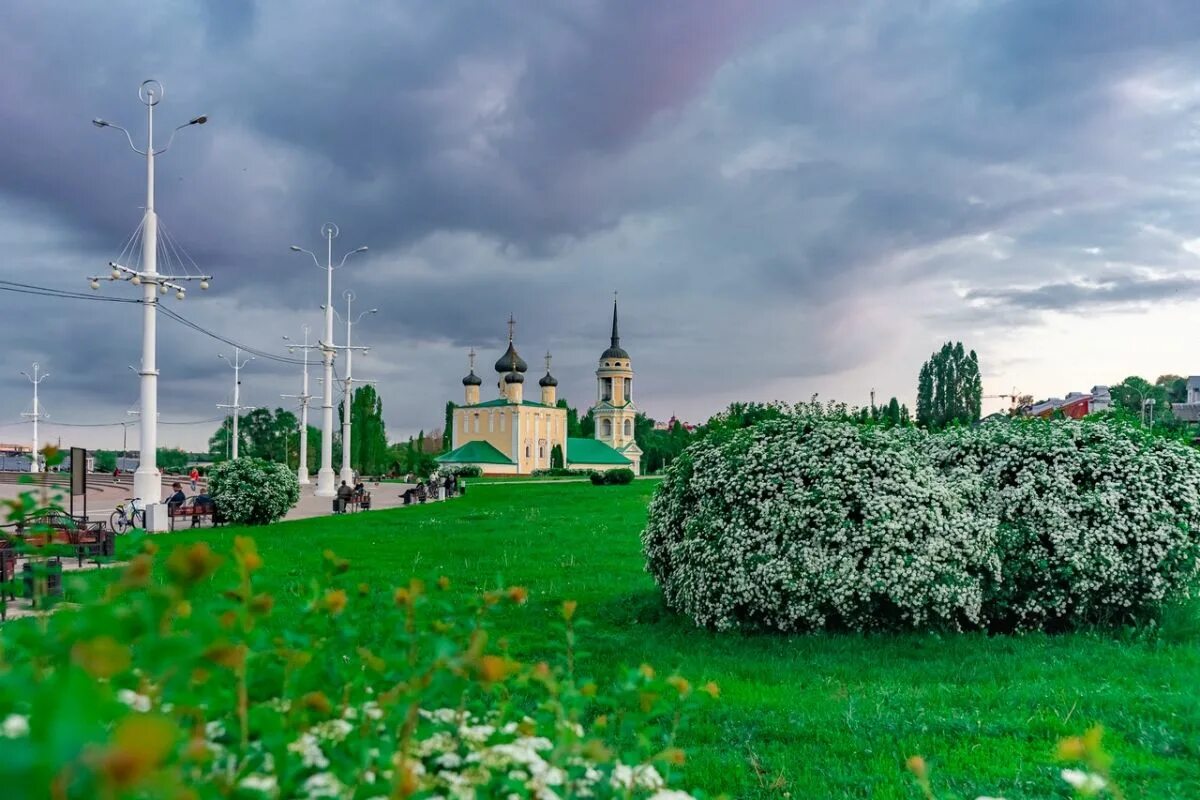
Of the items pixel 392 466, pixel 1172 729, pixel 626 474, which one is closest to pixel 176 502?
pixel 1172 729

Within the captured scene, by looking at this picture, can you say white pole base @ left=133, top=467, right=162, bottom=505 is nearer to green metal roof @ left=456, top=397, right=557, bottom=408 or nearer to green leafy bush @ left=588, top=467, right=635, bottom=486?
green leafy bush @ left=588, top=467, right=635, bottom=486

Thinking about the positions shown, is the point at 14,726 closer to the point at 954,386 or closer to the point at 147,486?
the point at 147,486

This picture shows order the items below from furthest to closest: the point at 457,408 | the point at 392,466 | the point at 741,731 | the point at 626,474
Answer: the point at 457,408 < the point at 392,466 < the point at 626,474 < the point at 741,731

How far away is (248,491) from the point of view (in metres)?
24.0

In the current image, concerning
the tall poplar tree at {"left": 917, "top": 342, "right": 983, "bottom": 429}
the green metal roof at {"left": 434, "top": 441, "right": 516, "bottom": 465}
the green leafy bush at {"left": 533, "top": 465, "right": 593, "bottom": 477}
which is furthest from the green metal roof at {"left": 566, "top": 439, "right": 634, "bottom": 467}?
the tall poplar tree at {"left": 917, "top": 342, "right": 983, "bottom": 429}

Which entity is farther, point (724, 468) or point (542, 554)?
point (542, 554)

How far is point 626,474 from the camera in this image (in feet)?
178

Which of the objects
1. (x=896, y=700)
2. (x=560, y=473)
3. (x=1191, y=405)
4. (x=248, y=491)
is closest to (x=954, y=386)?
(x=560, y=473)

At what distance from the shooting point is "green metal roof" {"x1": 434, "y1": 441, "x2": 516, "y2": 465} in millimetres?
90438

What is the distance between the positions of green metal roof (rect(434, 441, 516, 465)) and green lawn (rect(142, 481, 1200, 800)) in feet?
259

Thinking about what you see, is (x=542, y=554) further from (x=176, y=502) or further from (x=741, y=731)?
(x=176, y=502)

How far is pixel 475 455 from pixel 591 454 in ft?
44.4

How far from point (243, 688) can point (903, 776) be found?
444cm

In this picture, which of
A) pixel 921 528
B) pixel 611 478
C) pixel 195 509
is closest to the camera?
pixel 921 528
